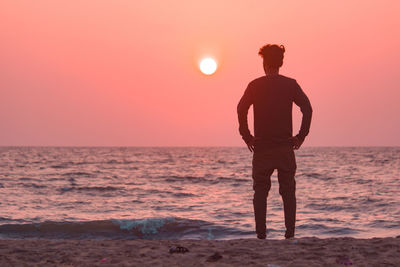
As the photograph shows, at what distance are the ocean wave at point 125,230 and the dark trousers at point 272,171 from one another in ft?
10.7

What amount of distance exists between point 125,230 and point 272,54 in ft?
16.9

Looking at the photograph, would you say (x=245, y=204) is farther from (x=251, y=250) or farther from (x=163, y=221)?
(x=251, y=250)

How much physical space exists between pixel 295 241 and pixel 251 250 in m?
0.62

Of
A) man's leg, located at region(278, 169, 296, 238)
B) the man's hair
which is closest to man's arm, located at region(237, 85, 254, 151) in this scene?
the man's hair

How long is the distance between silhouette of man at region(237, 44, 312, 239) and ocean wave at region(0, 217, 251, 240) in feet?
11.0

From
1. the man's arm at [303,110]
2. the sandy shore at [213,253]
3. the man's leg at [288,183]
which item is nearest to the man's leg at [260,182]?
the man's leg at [288,183]

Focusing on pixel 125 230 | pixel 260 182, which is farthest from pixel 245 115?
pixel 125 230

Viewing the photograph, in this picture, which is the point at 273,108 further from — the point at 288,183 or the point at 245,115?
the point at 288,183

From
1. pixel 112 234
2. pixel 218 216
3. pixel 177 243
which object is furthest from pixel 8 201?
pixel 177 243

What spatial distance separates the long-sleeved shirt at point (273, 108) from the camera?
5.00m

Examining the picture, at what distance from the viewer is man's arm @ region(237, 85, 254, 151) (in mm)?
5086

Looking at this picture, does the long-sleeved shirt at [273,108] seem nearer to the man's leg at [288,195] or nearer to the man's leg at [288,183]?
the man's leg at [288,183]

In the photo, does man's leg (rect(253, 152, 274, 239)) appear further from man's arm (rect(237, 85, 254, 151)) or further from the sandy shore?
the sandy shore

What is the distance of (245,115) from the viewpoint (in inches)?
201
